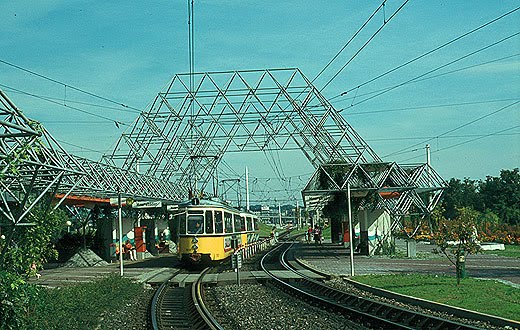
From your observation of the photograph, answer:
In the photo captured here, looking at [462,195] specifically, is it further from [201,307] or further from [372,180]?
[201,307]

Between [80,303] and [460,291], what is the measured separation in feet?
31.5

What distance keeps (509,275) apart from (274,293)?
8.24 m

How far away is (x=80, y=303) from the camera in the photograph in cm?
1573

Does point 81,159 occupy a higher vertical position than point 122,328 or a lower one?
higher

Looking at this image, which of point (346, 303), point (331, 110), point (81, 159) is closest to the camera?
point (346, 303)

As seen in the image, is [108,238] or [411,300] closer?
[411,300]

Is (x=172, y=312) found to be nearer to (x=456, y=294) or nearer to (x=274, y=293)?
(x=274, y=293)

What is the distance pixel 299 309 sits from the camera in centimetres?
1778

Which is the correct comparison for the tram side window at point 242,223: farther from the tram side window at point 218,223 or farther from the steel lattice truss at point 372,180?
the tram side window at point 218,223

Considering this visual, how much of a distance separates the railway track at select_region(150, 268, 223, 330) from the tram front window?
5.79 meters

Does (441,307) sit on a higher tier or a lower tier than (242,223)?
lower

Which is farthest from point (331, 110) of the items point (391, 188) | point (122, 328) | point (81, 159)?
point (122, 328)

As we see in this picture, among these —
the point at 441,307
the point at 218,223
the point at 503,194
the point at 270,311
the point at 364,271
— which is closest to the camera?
the point at 441,307

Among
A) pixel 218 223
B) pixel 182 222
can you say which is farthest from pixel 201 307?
pixel 218 223
